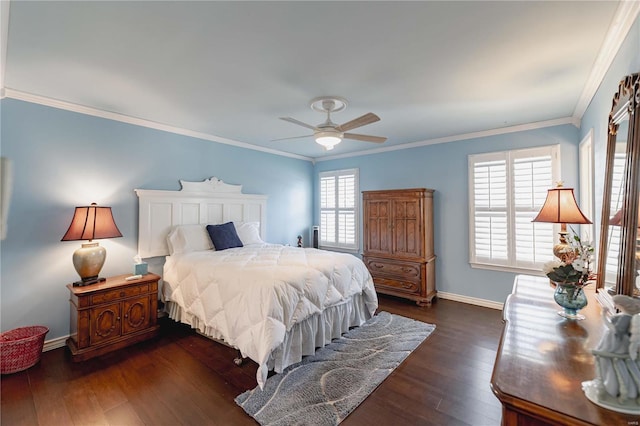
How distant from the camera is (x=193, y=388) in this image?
2197mm

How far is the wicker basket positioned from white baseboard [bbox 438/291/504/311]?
491 centimetres

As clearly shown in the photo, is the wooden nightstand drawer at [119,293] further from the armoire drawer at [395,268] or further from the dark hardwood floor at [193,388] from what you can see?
the armoire drawer at [395,268]

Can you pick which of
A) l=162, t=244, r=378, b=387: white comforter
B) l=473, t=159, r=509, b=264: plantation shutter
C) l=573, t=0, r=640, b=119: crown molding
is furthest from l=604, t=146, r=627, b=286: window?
l=473, t=159, r=509, b=264: plantation shutter

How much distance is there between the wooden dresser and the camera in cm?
80

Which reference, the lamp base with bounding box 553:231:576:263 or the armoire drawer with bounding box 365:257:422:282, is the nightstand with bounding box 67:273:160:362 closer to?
the armoire drawer with bounding box 365:257:422:282

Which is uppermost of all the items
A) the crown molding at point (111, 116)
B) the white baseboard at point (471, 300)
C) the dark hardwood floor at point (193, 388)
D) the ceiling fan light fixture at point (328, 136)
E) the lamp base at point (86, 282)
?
the crown molding at point (111, 116)

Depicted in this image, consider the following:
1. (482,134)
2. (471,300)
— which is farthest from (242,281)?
(482,134)

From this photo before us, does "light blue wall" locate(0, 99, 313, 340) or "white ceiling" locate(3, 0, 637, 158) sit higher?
"white ceiling" locate(3, 0, 637, 158)

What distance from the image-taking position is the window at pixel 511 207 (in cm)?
356

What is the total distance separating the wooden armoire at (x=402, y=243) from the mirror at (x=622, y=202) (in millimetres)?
2342

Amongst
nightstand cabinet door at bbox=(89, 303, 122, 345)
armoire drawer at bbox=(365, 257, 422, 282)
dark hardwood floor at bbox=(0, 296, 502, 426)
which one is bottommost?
dark hardwood floor at bbox=(0, 296, 502, 426)

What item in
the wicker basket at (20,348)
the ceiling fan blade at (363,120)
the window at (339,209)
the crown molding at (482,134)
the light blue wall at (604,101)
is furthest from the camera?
the window at (339,209)

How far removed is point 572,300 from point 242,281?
2.28 meters

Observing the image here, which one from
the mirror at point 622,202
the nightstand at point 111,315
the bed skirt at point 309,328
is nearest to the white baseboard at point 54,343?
the nightstand at point 111,315
